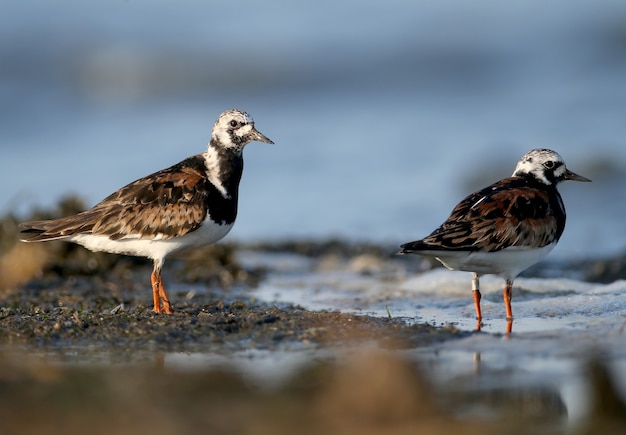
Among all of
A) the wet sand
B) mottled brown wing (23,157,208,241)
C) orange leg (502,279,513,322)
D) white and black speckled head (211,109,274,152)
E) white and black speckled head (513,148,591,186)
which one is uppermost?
white and black speckled head (211,109,274,152)

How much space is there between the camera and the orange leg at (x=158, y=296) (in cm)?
608

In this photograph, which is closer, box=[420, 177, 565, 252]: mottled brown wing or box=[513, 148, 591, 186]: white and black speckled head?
box=[420, 177, 565, 252]: mottled brown wing

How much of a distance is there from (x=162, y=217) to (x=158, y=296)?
0.51m

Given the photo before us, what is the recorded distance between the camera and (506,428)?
3.61 metres

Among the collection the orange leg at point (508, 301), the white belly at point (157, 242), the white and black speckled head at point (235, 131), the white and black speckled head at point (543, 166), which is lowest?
the orange leg at point (508, 301)

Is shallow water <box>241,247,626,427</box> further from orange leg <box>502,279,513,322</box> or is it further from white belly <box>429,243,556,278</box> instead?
white belly <box>429,243,556,278</box>

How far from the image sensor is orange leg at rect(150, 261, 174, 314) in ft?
19.9

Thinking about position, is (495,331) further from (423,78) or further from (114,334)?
(423,78)

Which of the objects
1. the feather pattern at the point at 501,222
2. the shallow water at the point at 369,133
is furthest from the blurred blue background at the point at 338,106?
the feather pattern at the point at 501,222

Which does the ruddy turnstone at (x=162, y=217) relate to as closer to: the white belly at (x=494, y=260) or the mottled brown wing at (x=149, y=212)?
the mottled brown wing at (x=149, y=212)

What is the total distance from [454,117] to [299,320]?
38.4 feet

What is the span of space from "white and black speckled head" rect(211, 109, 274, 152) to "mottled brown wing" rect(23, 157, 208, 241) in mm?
331

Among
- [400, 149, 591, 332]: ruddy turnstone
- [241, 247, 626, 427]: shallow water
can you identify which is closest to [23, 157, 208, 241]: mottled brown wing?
[241, 247, 626, 427]: shallow water

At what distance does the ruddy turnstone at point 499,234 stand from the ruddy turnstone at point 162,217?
1.38 metres
